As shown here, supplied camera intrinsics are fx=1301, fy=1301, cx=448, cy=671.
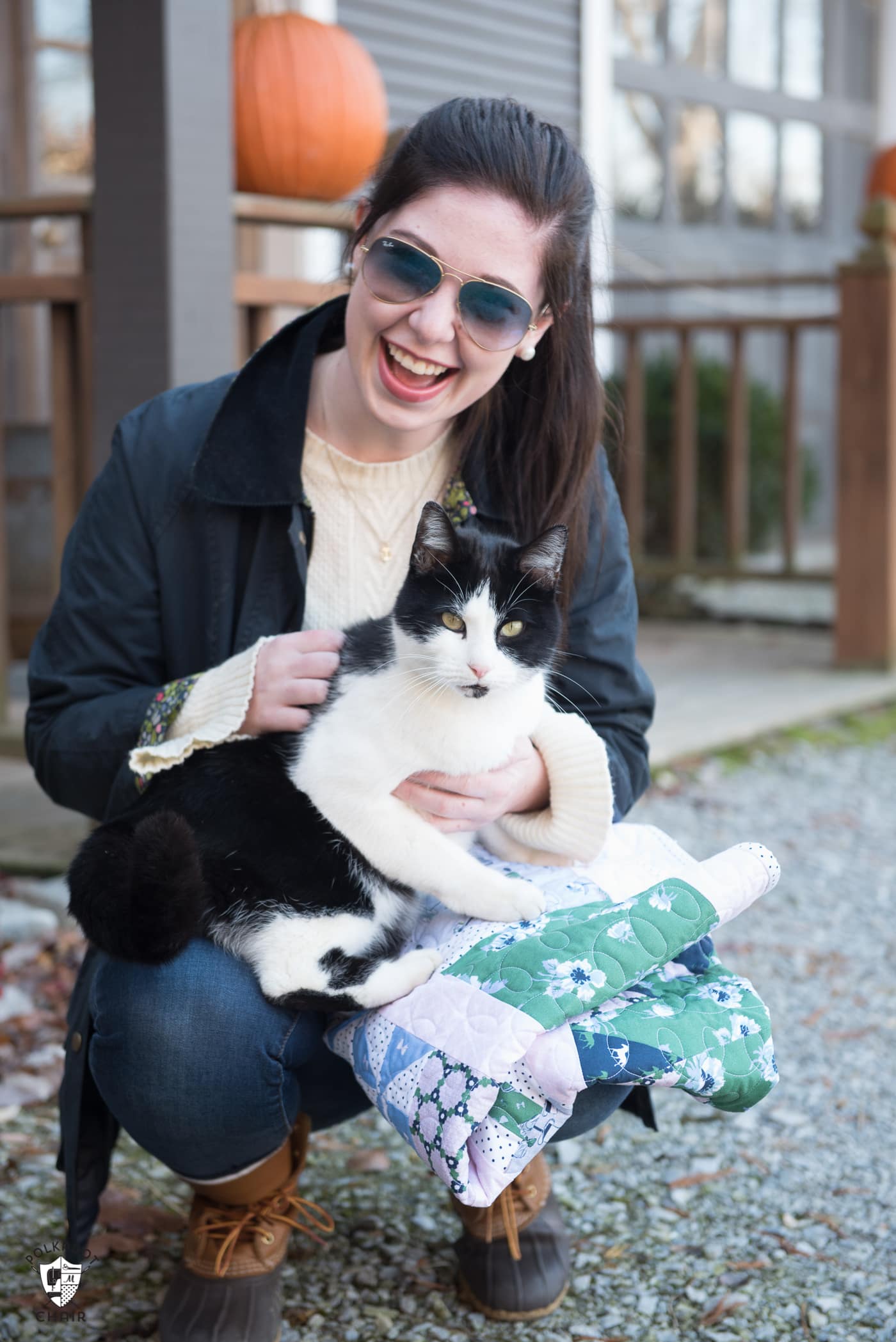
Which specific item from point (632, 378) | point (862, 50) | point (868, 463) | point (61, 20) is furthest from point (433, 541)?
point (862, 50)

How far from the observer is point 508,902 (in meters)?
A: 1.67

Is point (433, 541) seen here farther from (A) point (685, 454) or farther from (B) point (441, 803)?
(A) point (685, 454)

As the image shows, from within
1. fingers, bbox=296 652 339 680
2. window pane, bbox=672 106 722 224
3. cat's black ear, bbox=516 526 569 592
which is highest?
window pane, bbox=672 106 722 224

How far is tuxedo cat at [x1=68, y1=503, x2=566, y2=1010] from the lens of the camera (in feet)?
5.51

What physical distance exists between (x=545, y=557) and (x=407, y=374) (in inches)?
13.6

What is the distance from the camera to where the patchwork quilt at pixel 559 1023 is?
58.4 inches

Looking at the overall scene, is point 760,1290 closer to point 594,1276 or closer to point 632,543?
point 594,1276

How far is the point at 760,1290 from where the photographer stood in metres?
1.88

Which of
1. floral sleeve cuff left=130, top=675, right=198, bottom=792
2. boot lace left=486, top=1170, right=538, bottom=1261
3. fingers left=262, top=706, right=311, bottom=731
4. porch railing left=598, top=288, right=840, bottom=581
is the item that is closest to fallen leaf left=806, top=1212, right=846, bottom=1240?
boot lace left=486, top=1170, right=538, bottom=1261

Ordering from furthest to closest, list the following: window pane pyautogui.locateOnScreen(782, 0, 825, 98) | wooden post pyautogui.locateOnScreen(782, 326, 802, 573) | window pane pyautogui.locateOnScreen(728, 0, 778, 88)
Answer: window pane pyautogui.locateOnScreen(782, 0, 825, 98), window pane pyautogui.locateOnScreen(728, 0, 778, 88), wooden post pyautogui.locateOnScreen(782, 326, 802, 573)

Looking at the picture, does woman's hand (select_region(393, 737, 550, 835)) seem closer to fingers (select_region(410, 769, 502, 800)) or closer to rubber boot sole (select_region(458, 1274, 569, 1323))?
fingers (select_region(410, 769, 502, 800))

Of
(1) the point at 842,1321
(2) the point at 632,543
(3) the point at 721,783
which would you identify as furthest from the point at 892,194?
(1) the point at 842,1321

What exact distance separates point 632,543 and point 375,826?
546cm

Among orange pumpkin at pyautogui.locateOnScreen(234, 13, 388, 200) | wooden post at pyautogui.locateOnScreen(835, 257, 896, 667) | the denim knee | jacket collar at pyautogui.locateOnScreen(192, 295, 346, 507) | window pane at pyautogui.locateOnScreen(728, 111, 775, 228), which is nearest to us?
the denim knee
